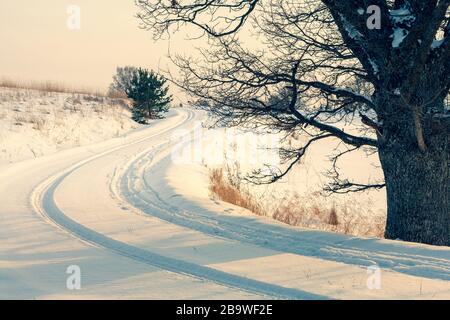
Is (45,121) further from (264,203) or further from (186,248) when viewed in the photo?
(186,248)

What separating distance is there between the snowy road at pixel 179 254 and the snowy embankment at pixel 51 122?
24.5 ft

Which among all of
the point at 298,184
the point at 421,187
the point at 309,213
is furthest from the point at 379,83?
the point at 298,184

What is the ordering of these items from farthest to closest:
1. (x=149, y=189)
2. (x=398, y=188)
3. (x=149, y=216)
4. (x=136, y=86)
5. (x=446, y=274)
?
1. (x=136, y=86)
2. (x=149, y=189)
3. (x=149, y=216)
4. (x=398, y=188)
5. (x=446, y=274)

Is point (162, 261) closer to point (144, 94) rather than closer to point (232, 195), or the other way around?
point (232, 195)

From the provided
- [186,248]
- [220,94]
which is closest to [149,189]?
[220,94]

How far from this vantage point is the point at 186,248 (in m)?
5.88

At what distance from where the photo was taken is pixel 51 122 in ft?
69.1

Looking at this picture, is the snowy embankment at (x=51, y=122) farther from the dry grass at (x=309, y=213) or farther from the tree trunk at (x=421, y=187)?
the tree trunk at (x=421, y=187)

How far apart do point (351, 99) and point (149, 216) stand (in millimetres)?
3932

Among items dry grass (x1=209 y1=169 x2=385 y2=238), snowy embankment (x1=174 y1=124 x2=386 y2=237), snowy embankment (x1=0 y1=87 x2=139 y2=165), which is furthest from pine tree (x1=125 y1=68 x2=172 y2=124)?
dry grass (x1=209 y1=169 x2=385 y2=238)

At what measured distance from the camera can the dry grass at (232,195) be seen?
10.3 m

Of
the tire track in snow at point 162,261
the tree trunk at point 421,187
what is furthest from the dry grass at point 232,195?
the tire track in snow at point 162,261

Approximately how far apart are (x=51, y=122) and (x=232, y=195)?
43.1 ft
